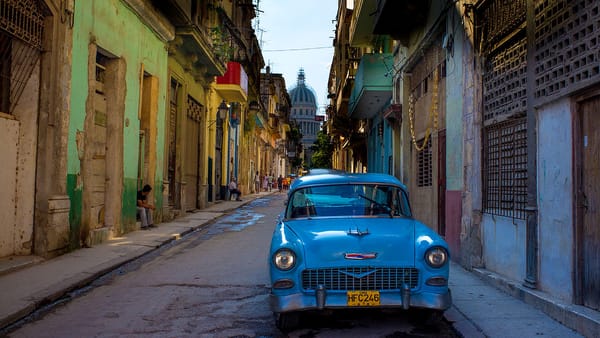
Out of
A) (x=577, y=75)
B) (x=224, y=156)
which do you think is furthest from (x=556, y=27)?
(x=224, y=156)

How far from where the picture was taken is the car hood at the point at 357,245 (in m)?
4.85

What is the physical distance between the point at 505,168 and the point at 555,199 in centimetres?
163

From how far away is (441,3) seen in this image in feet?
35.0

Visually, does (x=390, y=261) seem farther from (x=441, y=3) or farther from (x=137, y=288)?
(x=441, y=3)

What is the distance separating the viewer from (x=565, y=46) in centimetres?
575

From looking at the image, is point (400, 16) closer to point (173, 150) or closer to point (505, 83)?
point (505, 83)

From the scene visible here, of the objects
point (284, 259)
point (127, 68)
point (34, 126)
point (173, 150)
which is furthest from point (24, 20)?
point (173, 150)

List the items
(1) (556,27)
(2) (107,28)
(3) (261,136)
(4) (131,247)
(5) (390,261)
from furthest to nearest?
(3) (261,136)
(2) (107,28)
(4) (131,247)
(1) (556,27)
(5) (390,261)

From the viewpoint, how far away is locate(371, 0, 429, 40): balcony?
41.0 feet

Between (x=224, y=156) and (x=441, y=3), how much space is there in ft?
64.5

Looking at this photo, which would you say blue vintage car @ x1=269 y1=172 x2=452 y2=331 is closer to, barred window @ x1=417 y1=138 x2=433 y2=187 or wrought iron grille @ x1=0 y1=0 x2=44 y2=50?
wrought iron grille @ x1=0 y1=0 x2=44 y2=50

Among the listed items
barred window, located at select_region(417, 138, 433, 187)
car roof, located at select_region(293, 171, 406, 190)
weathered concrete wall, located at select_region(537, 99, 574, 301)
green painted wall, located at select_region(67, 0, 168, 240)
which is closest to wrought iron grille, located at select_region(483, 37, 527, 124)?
weathered concrete wall, located at select_region(537, 99, 574, 301)

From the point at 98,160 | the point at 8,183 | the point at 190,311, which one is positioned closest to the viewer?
the point at 190,311

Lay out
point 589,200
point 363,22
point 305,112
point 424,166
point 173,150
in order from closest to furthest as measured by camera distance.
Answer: point 589,200 → point 424,166 → point 173,150 → point 363,22 → point 305,112
